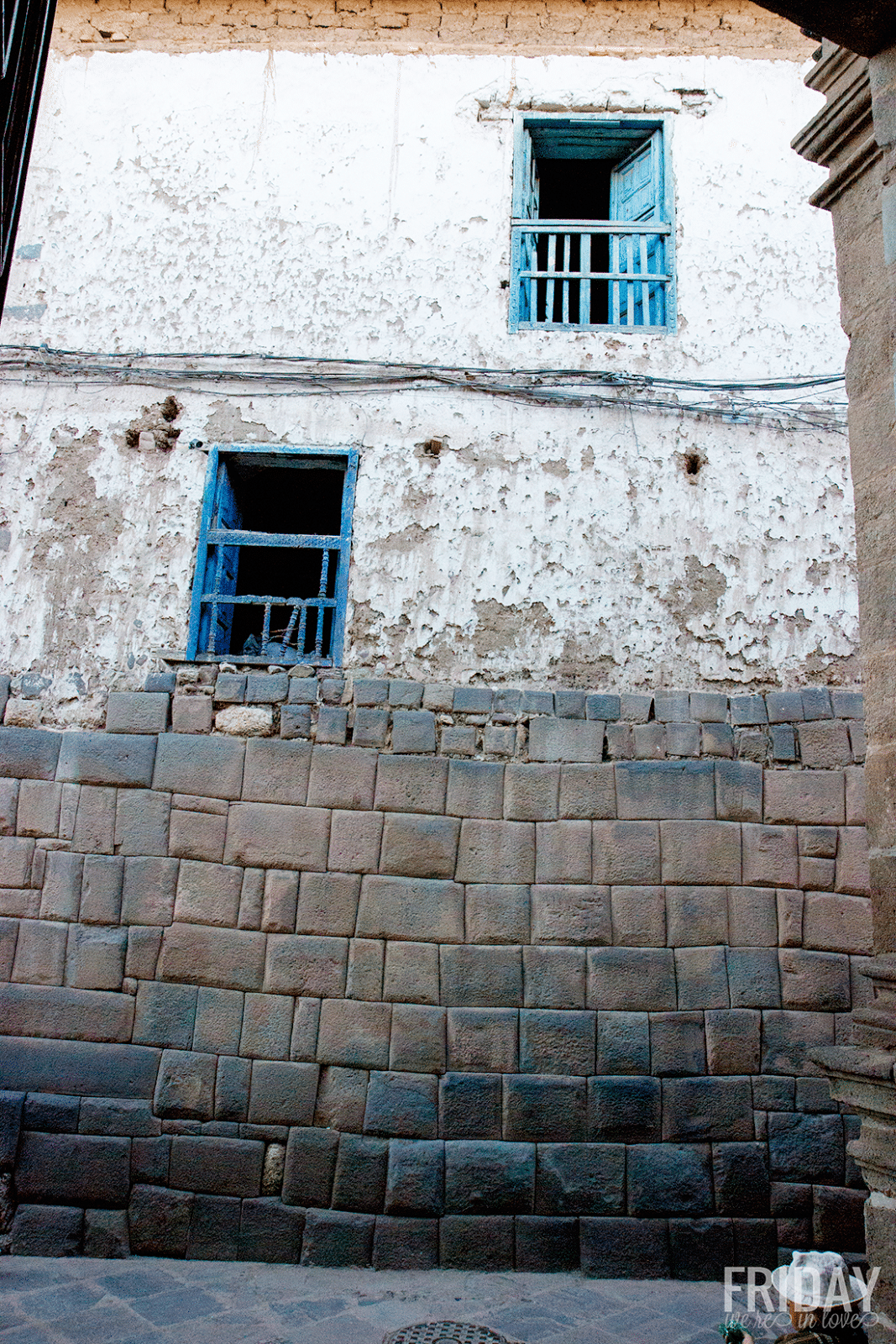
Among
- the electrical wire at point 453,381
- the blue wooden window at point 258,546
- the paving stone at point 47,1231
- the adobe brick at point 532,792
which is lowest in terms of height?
the paving stone at point 47,1231

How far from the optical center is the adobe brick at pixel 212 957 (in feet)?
16.2

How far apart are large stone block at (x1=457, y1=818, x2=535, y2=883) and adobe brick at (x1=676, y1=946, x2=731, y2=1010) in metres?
0.93

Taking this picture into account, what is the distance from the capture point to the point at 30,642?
5520 mm

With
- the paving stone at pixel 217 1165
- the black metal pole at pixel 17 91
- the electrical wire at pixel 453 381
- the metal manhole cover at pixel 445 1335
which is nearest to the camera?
the black metal pole at pixel 17 91

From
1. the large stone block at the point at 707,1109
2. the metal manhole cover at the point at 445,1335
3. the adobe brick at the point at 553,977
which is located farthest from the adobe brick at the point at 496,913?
the metal manhole cover at the point at 445,1335

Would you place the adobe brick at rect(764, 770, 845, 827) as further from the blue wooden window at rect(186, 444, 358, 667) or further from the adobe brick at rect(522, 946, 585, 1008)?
the blue wooden window at rect(186, 444, 358, 667)

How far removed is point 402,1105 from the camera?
15.6ft

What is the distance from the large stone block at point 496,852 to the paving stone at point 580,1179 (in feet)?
4.55

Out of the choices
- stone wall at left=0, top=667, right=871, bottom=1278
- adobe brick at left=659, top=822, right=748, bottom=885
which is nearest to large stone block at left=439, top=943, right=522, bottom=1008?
stone wall at left=0, top=667, right=871, bottom=1278

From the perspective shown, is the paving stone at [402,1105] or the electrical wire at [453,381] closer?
the paving stone at [402,1105]

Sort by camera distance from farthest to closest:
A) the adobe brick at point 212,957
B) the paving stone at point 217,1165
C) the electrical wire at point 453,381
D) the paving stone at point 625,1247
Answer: the electrical wire at point 453,381 < the adobe brick at point 212,957 < the paving stone at point 217,1165 < the paving stone at point 625,1247

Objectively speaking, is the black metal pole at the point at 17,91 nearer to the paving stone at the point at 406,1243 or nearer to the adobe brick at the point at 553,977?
the adobe brick at the point at 553,977

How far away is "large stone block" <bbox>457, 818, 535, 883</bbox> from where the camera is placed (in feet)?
16.6

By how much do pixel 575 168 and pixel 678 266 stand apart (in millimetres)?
1670
